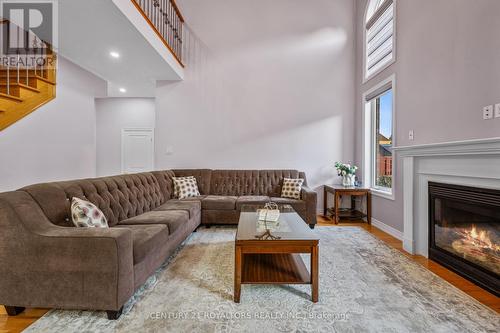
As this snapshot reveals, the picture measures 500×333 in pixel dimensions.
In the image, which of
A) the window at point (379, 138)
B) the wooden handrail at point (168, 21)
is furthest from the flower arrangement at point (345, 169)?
the wooden handrail at point (168, 21)

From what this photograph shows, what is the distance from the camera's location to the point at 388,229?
355 centimetres

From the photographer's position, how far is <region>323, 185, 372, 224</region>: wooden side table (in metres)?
3.94

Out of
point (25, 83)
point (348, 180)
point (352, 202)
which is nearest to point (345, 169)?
point (348, 180)

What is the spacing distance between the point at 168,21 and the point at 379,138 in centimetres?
428

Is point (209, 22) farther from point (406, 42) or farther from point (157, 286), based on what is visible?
point (157, 286)

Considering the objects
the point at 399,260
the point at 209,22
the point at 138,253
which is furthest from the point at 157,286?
the point at 209,22

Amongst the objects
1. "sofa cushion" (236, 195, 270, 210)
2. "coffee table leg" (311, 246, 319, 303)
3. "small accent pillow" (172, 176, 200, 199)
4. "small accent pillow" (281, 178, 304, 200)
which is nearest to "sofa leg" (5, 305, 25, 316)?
"coffee table leg" (311, 246, 319, 303)

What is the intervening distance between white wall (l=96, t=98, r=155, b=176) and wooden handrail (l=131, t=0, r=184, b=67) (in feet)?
8.18

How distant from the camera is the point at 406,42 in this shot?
10.4 feet

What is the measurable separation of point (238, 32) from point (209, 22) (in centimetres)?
62

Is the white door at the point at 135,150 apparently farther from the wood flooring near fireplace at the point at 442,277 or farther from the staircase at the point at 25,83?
the wood flooring near fireplace at the point at 442,277

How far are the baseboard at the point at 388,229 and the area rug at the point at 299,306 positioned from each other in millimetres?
910

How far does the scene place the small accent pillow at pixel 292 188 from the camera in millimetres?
4112

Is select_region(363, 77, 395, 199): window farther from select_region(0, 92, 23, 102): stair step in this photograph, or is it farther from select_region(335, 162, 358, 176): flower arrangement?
select_region(0, 92, 23, 102): stair step
